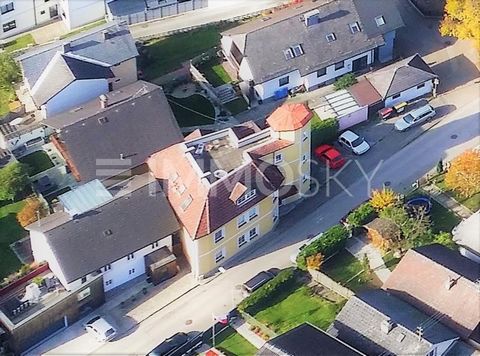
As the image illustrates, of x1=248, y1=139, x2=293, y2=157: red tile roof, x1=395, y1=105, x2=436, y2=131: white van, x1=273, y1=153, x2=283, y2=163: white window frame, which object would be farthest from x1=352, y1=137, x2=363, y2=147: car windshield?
x1=273, y1=153, x2=283, y2=163: white window frame

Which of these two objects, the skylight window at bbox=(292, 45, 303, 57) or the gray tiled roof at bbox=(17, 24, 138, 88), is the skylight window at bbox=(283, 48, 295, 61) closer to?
the skylight window at bbox=(292, 45, 303, 57)

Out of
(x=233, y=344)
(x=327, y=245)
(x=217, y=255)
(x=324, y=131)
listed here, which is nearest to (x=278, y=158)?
(x=327, y=245)

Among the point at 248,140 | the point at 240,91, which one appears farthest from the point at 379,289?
the point at 240,91

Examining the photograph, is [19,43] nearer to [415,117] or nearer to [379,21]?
[379,21]

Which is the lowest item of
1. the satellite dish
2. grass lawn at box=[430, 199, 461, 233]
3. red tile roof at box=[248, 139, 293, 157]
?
grass lawn at box=[430, 199, 461, 233]

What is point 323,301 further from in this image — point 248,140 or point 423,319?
point 248,140

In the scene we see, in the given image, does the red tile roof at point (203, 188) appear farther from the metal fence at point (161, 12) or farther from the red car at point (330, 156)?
the metal fence at point (161, 12)
